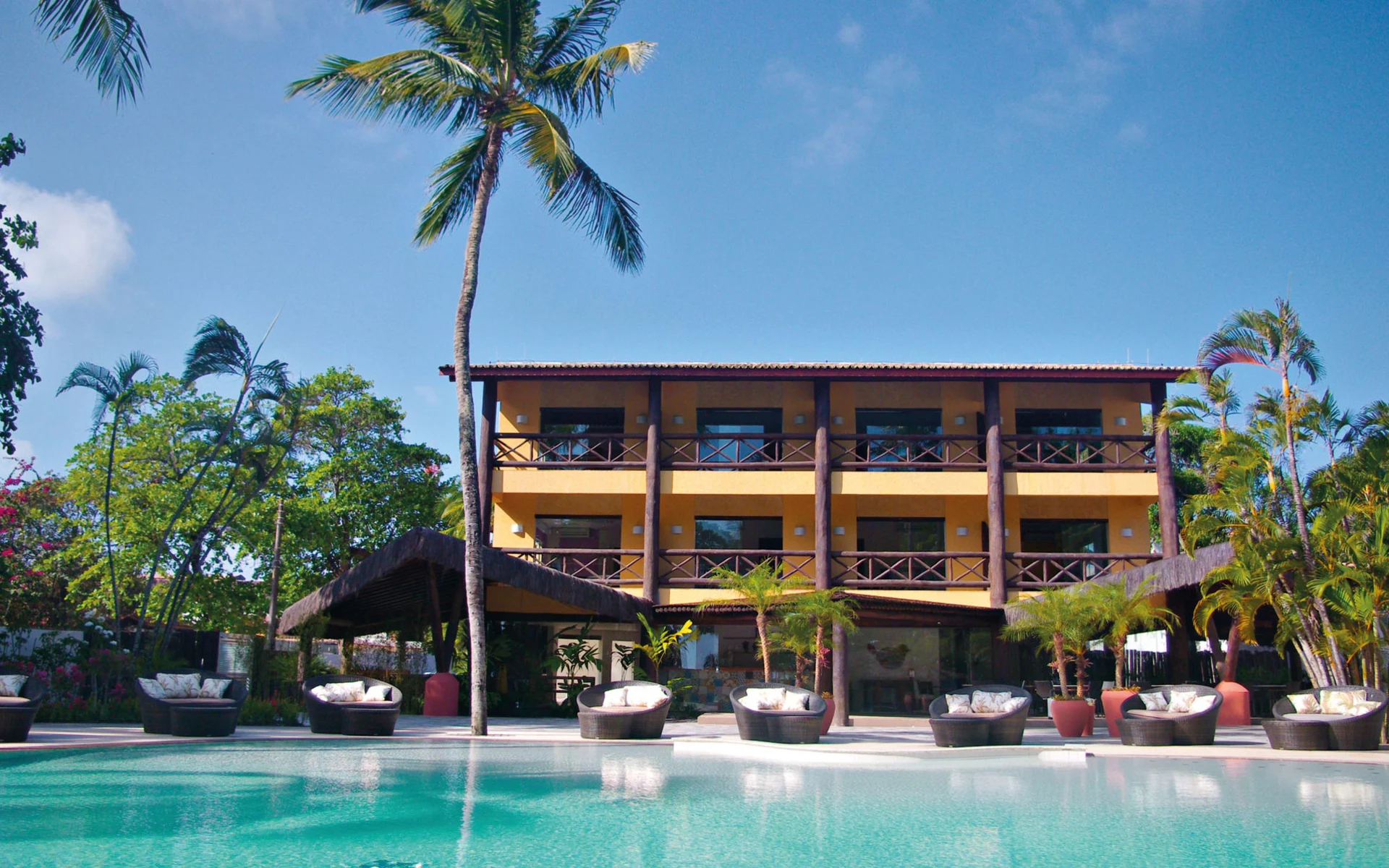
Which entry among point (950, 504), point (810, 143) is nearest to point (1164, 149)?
point (810, 143)

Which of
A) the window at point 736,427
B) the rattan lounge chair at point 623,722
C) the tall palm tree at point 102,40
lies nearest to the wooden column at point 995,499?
the window at point 736,427

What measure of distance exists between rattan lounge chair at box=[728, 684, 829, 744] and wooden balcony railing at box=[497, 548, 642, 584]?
8.72 m

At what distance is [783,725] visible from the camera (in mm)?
12453

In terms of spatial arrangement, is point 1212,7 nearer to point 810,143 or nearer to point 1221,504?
point 810,143

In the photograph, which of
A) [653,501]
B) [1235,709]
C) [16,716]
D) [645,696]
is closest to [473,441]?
[645,696]

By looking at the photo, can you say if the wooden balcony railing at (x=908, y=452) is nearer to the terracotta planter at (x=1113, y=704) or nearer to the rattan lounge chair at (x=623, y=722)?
the terracotta planter at (x=1113, y=704)

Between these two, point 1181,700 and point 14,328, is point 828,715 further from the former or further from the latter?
point 14,328

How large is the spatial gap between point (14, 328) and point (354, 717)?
345 inches

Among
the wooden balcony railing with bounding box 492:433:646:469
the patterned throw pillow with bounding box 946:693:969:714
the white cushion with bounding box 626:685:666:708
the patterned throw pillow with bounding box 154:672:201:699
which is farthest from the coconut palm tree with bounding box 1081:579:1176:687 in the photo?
the patterned throw pillow with bounding box 154:672:201:699

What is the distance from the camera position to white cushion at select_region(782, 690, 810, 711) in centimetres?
1298

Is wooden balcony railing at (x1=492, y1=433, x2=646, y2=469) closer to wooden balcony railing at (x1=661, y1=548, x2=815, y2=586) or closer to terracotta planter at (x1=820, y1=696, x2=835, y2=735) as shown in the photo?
wooden balcony railing at (x1=661, y1=548, x2=815, y2=586)

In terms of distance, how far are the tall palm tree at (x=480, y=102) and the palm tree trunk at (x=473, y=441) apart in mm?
17

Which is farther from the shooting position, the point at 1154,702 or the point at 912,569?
the point at 912,569

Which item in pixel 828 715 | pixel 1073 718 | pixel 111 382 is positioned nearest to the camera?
pixel 1073 718
